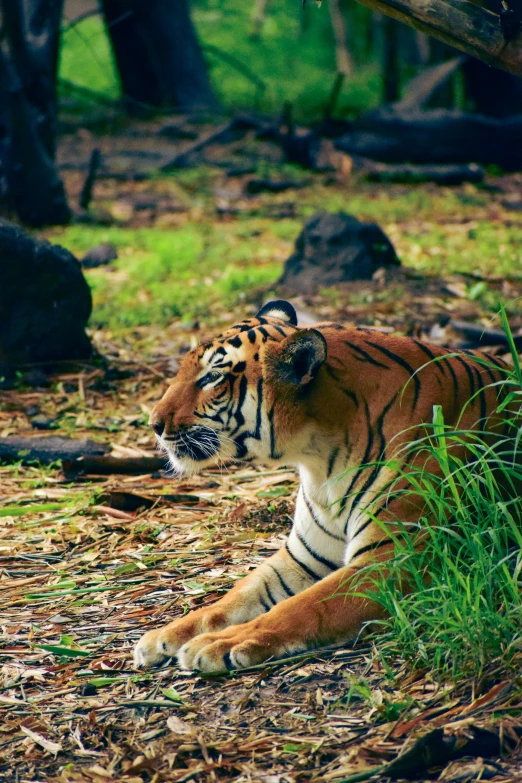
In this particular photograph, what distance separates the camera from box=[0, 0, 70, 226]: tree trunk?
8.82 m

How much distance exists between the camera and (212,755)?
8.18 feet

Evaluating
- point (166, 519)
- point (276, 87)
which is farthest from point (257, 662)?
point (276, 87)

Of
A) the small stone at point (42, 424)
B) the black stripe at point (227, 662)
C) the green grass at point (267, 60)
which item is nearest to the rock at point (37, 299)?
the small stone at point (42, 424)

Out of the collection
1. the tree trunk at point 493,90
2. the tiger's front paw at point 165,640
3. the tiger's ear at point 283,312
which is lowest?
the tiger's front paw at point 165,640

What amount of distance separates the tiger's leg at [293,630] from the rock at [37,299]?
3475 millimetres

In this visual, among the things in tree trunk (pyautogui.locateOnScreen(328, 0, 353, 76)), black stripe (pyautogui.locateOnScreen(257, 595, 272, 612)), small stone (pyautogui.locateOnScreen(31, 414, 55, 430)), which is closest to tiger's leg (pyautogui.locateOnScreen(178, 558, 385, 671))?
black stripe (pyautogui.locateOnScreen(257, 595, 272, 612))

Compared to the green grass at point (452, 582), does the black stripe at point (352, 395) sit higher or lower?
higher

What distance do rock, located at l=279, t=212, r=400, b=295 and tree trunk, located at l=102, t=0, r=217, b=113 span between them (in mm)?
8559

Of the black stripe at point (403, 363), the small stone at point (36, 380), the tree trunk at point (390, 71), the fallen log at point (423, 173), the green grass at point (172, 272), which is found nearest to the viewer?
the black stripe at point (403, 363)

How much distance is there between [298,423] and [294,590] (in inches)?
23.1

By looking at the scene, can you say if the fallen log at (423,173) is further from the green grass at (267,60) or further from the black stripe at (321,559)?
the black stripe at (321,559)

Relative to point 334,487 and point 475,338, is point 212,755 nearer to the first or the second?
point 334,487

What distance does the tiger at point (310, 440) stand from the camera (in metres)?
2.94

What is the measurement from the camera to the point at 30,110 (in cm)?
914
